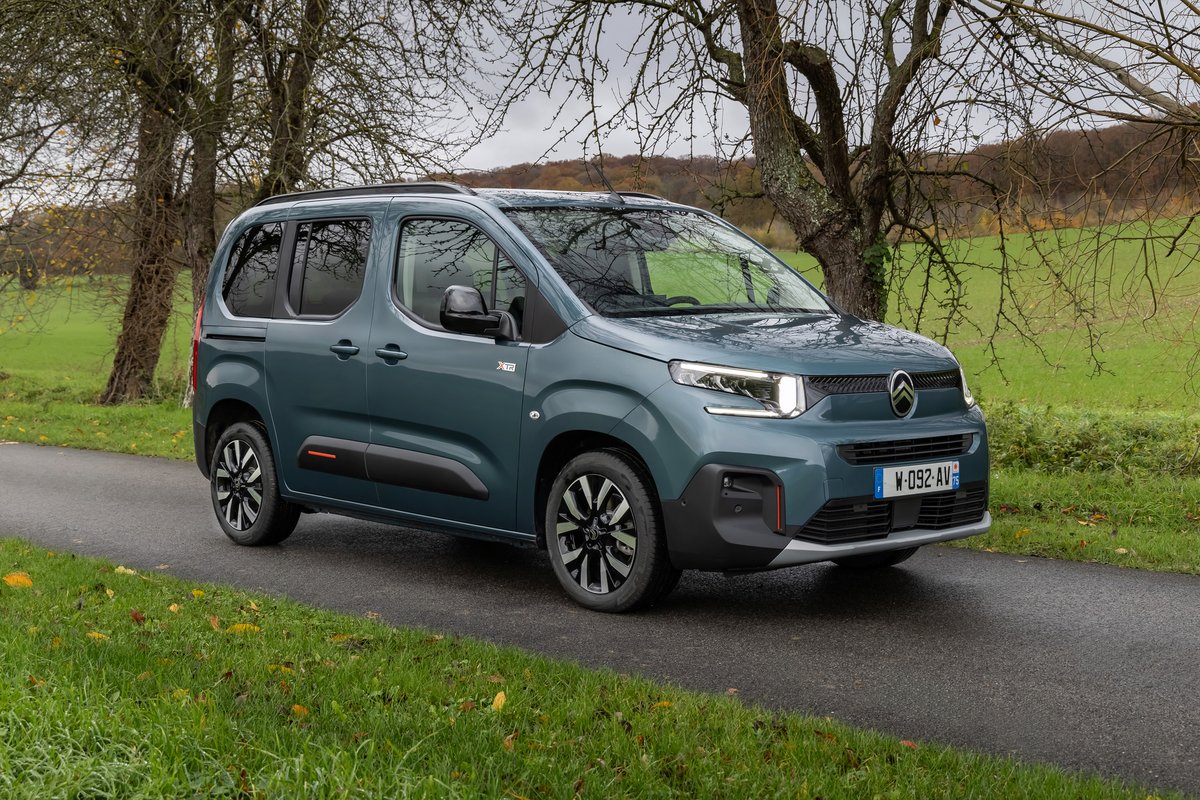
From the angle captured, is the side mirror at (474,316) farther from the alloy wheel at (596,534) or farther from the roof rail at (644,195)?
the roof rail at (644,195)

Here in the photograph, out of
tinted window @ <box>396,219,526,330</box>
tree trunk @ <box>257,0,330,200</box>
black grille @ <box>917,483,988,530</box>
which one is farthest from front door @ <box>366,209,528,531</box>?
tree trunk @ <box>257,0,330,200</box>

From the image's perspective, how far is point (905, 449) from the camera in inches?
241

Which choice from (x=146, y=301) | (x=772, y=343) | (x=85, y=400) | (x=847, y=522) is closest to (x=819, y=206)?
(x=772, y=343)

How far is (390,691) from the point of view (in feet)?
15.4

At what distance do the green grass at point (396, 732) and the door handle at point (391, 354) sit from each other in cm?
192

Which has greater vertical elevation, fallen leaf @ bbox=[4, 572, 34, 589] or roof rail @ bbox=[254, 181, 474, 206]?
roof rail @ bbox=[254, 181, 474, 206]

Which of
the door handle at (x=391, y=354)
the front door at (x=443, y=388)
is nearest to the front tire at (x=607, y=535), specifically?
the front door at (x=443, y=388)

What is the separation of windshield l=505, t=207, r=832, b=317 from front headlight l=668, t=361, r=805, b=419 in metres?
0.77

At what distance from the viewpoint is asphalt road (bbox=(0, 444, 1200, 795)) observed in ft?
15.5

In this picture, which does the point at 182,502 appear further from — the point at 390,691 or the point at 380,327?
the point at 390,691

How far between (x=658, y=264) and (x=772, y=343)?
1174 mm

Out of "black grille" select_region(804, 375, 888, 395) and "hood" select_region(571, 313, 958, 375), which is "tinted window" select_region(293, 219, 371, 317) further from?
"black grille" select_region(804, 375, 888, 395)

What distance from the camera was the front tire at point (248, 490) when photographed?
27.2ft

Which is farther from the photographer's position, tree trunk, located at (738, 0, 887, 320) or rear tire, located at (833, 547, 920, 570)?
tree trunk, located at (738, 0, 887, 320)
